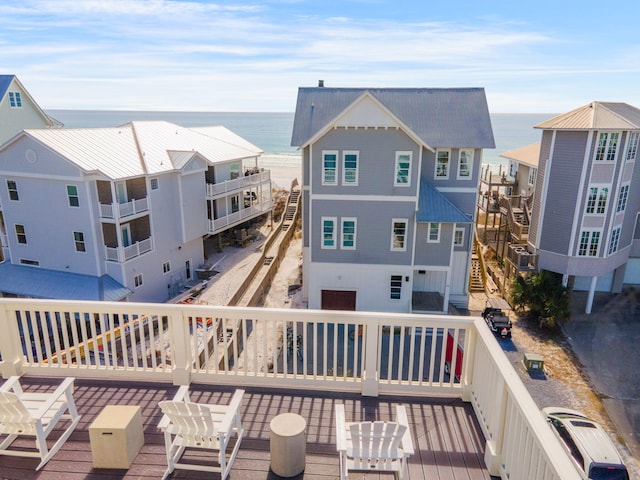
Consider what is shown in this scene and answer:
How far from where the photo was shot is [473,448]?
4.73 meters

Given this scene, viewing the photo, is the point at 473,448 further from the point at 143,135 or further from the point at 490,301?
the point at 143,135

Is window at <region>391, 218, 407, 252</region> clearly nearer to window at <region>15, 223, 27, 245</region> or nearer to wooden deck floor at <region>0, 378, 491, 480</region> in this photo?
wooden deck floor at <region>0, 378, 491, 480</region>

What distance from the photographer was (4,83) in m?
25.3

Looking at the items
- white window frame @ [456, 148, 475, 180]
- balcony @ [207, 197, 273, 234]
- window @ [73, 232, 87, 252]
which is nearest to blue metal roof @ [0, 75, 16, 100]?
window @ [73, 232, 87, 252]

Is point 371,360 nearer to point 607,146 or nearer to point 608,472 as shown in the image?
point 608,472

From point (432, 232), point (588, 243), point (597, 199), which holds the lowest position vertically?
point (588, 243)

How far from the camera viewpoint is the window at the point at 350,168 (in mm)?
17062

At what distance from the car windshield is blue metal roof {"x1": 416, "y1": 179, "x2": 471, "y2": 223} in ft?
32.0

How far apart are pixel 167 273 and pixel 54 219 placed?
5.82 metres

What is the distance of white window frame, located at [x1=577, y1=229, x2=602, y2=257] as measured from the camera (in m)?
19.4

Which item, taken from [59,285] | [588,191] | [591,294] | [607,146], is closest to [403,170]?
[588,191]

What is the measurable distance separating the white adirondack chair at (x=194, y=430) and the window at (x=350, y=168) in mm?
13599

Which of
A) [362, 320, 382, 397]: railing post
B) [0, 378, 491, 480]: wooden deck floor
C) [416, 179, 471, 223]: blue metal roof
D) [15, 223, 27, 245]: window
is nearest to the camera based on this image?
[0, 378, 491, 480]: wooden deck floor

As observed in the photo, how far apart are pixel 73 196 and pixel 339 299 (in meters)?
12.7
